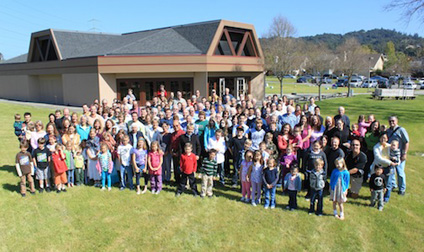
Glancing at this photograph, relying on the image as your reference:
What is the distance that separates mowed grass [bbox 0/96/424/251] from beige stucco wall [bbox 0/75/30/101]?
27.2 metres

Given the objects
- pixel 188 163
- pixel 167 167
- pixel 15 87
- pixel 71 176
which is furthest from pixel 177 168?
pixel 15 87

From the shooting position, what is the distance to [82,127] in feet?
27.0

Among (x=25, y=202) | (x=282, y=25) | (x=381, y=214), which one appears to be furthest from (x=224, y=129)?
(x=282, y=25)

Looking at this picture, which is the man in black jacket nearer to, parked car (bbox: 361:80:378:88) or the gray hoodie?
the gray hoodie

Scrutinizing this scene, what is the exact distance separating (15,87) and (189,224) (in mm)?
33785

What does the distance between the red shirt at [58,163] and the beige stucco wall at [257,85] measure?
75.1 ft

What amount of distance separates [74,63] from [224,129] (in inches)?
805

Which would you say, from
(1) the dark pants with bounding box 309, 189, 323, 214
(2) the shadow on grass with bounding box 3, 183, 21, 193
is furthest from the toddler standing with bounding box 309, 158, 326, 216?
(2) the shadow on grass with bounding box 3, 183, 21, 193

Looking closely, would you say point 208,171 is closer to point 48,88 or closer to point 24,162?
point 24,162

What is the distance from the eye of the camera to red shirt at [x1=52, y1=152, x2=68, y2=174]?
7.34 metres

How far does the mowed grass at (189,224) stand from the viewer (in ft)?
18.3

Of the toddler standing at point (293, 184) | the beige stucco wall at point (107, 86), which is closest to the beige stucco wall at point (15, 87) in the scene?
the beige stucco wall at point (107, 86)

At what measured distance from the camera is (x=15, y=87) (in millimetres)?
32688

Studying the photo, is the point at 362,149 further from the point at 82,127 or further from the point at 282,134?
the point at 82,127
